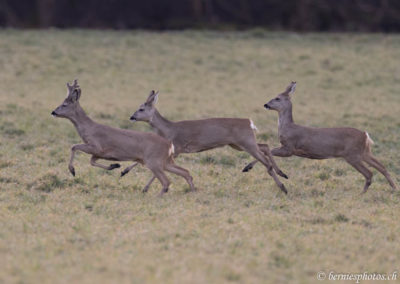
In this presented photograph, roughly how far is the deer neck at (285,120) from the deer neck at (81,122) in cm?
288

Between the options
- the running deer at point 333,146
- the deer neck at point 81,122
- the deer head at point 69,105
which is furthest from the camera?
the deer head at point 69,105

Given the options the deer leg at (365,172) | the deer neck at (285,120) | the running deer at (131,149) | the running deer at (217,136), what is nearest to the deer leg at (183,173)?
the running deer at (131,149)

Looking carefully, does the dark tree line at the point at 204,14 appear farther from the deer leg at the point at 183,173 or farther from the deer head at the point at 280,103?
the deer leg at the point at 183,173

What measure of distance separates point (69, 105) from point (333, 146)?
12.8 feet

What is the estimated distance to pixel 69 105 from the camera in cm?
1145

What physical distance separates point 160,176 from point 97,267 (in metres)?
3.54

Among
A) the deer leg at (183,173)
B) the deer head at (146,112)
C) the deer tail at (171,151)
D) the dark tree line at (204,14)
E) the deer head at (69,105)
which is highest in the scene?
the deer head at (69,105)

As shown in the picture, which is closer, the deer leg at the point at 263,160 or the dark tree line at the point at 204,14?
the deer leg at the point at 263,160

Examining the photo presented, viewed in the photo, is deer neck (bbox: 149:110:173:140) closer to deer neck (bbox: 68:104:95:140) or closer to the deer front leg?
deer neck (bbox: 68:104:95:140)

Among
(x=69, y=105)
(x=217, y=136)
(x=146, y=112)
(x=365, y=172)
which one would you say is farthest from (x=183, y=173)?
(x=365, y=172)

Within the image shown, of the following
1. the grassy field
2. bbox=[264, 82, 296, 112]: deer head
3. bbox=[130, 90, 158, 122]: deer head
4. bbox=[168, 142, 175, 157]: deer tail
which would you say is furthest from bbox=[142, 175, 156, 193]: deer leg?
bbox=[264, 82, 296, 112]: deer head

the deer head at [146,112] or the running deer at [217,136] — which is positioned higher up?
the deer head at [146,112]

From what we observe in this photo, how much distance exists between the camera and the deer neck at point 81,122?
11.1 meters

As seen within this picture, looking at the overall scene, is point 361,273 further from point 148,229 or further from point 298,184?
point 298,184
